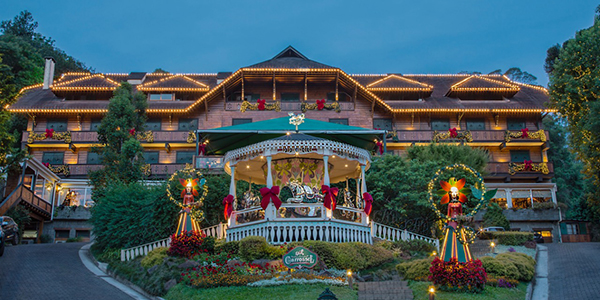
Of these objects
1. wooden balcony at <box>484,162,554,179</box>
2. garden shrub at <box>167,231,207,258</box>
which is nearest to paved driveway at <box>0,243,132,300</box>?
garden shrub at <box>167,231,207,258</box>

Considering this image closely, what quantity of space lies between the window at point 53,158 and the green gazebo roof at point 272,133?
838 inches

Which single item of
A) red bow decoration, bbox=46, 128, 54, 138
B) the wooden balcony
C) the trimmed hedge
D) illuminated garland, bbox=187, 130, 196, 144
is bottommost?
the trimmed hedge

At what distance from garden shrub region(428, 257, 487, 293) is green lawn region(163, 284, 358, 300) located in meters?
2.40

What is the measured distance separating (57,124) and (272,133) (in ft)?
92.1

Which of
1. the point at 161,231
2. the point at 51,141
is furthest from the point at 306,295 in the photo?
the point at 51,141

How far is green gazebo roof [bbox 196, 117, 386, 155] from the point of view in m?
25.3

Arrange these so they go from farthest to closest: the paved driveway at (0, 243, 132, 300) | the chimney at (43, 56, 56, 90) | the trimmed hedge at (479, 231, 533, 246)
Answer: the chimney at (43, 56, 56, 90)
the trimmed hedge at (479, 231, 533, 246)
the paved driveway at (0, 243, 132, 300)

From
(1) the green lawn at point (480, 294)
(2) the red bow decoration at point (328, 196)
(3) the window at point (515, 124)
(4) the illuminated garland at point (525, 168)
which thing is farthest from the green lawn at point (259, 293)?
(3) the window at point (515, 124)

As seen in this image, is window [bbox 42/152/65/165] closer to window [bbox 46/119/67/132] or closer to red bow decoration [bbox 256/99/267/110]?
window [bbox 46/119/67/132]

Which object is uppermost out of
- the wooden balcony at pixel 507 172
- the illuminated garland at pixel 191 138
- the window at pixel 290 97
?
the window at pixel 290 97

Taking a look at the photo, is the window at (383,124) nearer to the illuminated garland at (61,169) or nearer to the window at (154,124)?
the window at (154,124)

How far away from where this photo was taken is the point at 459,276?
48.1 feet

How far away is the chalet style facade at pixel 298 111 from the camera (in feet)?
142

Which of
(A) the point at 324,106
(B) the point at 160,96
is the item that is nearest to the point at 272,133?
(A) the point at 324,106
